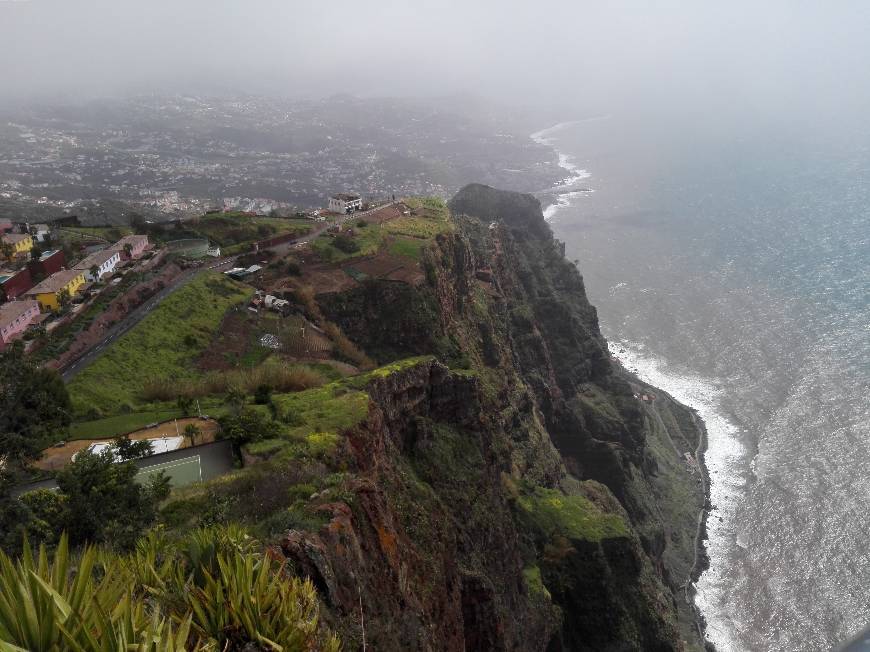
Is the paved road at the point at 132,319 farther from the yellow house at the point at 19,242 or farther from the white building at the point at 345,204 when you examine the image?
the white building at the point at 345,204

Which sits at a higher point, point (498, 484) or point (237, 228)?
point (237, 228)

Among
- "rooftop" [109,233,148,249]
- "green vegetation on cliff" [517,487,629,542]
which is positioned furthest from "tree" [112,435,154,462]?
"rooftop" [109,233,148,249]

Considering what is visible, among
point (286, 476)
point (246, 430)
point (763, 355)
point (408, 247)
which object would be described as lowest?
point (763, 355)

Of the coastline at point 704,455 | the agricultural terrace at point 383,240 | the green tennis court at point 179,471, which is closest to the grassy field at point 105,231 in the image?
the agricultural terrace at point 383,240

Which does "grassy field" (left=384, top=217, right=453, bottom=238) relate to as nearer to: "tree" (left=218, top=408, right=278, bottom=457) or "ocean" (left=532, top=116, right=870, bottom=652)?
"tree" (left=218, top=408, right=278, bottom=457)

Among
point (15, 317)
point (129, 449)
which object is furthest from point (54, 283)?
point (129, 449)

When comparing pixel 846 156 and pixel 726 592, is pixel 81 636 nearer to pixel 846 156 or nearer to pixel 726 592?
pixel 726 592

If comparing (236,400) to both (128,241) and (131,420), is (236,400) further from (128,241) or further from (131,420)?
(128,241)
